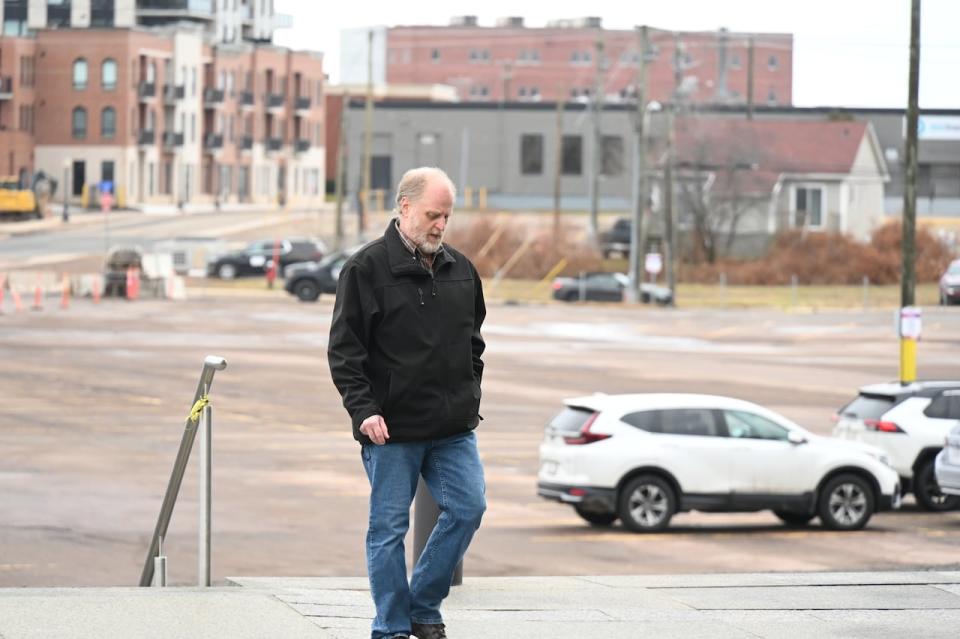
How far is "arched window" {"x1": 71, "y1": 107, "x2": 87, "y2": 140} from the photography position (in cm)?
10412

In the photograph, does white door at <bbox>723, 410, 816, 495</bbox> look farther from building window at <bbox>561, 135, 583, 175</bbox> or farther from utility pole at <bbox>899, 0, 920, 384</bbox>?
building window at <bbox>561, 135, 583, 175</bbox>

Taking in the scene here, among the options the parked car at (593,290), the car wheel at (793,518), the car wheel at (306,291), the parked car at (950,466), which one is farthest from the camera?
the parked car at (593,290)

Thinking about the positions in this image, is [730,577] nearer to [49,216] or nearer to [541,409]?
[541,409]

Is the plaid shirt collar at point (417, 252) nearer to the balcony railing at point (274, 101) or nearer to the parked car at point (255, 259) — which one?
the parked car at point (255, 259)

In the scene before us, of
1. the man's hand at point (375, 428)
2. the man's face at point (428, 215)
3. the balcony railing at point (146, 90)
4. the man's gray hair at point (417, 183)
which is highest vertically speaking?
the balcony railing at point (146, 90)

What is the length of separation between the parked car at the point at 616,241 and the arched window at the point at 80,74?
34826 mm

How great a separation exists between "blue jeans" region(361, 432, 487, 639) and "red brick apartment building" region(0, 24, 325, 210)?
95.1 metres

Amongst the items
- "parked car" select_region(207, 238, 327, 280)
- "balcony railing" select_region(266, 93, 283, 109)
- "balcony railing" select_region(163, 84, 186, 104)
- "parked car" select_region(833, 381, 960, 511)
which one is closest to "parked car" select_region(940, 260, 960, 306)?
"parked car" select_region(207, 238, 327, 280)

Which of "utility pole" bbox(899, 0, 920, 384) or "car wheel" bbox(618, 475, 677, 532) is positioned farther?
"utility pole" bbox(899, 0, 920, 384)

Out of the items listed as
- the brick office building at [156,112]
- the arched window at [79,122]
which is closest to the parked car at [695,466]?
the brick office building at [156,112]

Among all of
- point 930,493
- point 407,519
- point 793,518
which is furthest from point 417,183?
point 930,493

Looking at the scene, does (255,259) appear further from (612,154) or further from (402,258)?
(402,258)

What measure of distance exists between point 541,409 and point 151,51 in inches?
3117

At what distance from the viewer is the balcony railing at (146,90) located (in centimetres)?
10569
